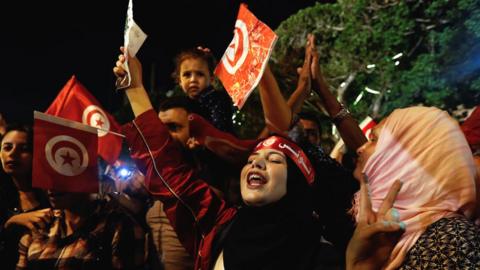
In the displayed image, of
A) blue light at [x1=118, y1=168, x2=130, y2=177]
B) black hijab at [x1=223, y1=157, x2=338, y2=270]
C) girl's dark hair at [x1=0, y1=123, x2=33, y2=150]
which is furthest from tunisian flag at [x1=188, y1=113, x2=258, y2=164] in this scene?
blue light at [x1=118, y1=168, x2=130, y2=177]

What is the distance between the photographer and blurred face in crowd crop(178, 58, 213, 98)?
420 cm

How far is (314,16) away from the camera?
1873 centimetres

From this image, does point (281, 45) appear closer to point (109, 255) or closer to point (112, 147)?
point (112, 147)

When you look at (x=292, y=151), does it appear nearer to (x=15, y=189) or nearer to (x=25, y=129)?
(x=25, y=129)

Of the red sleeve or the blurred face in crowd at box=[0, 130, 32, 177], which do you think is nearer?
the red sleeve

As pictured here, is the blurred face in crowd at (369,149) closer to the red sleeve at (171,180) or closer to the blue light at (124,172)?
the red sleeve at (171,180)

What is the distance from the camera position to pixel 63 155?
3646mm

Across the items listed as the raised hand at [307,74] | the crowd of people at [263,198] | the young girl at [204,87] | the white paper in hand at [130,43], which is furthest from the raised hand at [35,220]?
the raised hand at [307,74]

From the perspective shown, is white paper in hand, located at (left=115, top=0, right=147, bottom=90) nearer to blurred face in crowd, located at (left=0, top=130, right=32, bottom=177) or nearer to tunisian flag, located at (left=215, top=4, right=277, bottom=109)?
tunisian flag, located at (left=215, top=4, right=277, bottom=109)

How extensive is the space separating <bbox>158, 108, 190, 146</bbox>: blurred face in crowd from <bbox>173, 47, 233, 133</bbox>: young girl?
0.20 metres

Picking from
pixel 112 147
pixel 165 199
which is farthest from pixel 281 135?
pixel 112 147

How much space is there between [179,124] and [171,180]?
31.8 inches

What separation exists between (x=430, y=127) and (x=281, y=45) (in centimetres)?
Result: 1756

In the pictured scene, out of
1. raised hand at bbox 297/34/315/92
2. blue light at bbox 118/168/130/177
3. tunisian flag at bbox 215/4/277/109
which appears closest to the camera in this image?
tunisian flag at bbox 215/4/277/109
